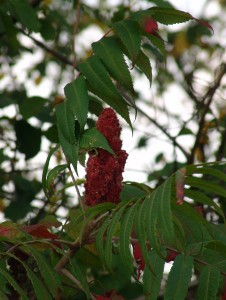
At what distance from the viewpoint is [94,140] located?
2.03 meters

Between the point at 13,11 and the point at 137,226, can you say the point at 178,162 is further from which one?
the point at 137,226

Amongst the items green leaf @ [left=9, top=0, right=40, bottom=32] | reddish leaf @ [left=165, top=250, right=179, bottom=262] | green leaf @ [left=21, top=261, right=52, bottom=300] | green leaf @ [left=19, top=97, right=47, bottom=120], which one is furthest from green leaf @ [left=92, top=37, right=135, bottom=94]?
green leaf @ [left=19, top=97, right=47, bottom=120]

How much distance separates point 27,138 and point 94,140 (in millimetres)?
1505

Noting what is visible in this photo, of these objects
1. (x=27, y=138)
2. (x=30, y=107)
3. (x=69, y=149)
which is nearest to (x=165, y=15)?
A: (x=69, y=149)

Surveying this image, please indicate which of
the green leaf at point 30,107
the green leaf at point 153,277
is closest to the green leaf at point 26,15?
the green leaf at point 30,107

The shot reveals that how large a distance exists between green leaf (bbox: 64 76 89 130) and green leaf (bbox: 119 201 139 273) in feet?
0.88

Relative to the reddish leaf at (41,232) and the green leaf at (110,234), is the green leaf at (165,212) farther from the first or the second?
the reddish leaf at (41,232)

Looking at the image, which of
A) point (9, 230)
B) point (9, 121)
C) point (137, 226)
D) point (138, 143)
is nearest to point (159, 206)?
point (137, 226)

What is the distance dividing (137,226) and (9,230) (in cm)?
45

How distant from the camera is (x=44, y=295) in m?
1.90

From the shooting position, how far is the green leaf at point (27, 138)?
3.46 metres

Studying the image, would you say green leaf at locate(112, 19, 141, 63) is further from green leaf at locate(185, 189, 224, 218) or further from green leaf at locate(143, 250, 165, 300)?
green leaf at locate(143, 250, 165, 300)

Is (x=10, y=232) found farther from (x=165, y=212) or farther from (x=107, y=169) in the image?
(x=165, y=212)

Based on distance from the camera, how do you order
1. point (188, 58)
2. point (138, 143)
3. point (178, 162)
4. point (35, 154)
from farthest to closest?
point (188, 58) < point (138, 143) < point (178, 162) < point (35, 154)
